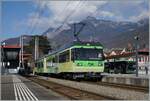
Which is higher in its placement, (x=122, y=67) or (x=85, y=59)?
(x=122, y=67)

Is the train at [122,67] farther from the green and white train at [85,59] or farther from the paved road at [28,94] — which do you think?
the paved road at [28,94]

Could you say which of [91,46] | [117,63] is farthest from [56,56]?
[117,63]

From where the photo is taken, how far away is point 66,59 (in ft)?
118

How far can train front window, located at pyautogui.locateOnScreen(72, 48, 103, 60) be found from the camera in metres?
33.5

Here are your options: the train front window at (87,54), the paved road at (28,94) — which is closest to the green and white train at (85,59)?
the train front window at (87,54)

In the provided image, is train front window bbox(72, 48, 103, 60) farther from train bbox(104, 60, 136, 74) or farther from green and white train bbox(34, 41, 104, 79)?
train bbox(104, 60, 136, 74)

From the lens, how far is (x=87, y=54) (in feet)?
111

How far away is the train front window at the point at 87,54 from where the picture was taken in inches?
1319

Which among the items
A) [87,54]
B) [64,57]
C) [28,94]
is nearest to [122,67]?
[64,57]

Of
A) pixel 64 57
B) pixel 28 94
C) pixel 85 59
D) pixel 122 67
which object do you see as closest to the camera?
pixel 28 94

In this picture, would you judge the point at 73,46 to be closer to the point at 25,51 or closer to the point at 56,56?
the point at 56,56

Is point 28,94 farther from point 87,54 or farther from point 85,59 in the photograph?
point 87,54

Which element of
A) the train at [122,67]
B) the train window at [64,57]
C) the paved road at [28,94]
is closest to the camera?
the paved road at [28,94]

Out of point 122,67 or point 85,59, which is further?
point 122,67
